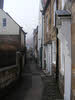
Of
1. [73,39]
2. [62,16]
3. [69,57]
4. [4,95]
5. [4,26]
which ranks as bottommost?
[4,95]

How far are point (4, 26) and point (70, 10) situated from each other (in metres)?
17.6

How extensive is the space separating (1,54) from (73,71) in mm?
4906

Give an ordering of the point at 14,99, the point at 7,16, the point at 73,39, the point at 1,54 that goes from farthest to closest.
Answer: the point at 7,16 < the point at 1,54 < the point at 14,99 < the point at 73,39

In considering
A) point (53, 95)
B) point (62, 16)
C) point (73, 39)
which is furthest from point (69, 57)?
point (53, 95)

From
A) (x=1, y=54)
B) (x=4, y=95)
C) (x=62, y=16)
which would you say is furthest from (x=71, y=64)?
(x=1, y=54)

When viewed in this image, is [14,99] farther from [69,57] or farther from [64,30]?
[64,30]

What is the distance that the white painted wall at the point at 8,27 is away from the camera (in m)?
20.5

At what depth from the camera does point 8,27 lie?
20703mm

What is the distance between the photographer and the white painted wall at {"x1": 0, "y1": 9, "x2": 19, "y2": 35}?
20469 mm

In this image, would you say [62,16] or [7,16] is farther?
[7,16]

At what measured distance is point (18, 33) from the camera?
809 inches

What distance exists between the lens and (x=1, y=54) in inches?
318

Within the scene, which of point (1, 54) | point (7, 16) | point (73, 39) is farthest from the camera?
point (7, 16)

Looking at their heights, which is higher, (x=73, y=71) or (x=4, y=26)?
(x=4, y=26)
